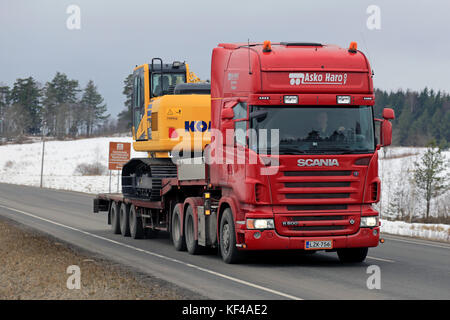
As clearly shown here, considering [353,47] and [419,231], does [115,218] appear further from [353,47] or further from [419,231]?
[353,47]

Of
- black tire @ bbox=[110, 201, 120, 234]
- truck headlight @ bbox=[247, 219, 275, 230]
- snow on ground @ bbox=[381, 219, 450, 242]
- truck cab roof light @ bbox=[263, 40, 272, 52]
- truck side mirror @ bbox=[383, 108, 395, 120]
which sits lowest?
Answer: snow on ground @ bbox=[381, 219, 450, 242]

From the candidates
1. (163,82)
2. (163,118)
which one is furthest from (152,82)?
(163,118)

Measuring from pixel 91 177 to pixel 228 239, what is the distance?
227 feet

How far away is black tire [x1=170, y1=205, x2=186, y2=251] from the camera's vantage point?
17.8m

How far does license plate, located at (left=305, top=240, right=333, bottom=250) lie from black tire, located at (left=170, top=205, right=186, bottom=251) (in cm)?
447

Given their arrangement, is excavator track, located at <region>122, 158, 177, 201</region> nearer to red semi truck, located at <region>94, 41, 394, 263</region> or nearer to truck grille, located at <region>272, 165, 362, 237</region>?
red semi truck, located at <region>94, 41, 394, 263</region>

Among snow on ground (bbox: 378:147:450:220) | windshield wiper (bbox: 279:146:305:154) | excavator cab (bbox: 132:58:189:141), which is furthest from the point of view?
snow on ground (bbox: 378:147:450:220)

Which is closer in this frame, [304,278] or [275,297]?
[275,297]

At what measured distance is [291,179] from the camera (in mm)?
13656

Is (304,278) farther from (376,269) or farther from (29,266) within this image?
(29,266)

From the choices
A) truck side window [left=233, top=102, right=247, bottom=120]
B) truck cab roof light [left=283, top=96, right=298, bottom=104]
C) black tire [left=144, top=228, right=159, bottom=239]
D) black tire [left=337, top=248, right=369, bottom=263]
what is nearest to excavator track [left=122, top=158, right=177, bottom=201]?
black tire [left=144, top=228, right=159, bottom=239]
